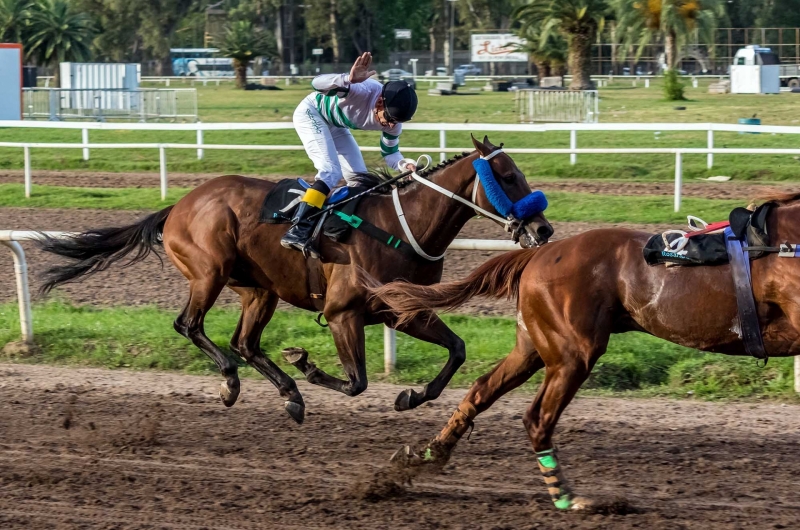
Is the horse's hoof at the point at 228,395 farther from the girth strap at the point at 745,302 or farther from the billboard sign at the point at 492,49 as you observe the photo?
the billboard sign at the point at 492,49

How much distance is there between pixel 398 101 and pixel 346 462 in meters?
1.97

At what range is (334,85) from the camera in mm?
5953

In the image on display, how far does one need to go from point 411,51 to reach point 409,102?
63.5 metres

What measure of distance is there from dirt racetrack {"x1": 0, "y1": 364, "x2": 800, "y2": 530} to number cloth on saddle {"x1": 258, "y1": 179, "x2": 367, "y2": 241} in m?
1.08

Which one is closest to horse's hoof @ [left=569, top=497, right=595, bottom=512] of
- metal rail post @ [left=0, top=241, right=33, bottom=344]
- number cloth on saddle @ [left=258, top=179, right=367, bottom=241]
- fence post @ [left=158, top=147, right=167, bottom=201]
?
number cloth on saddle @ [left=258, top=179, right=367, bottom=241]

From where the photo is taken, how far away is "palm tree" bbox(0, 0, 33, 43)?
40.4m

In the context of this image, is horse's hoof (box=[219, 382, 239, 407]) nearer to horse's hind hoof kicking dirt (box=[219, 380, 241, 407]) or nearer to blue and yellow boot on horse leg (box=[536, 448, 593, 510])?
horse's hind hoof kicking dirt (box=[219, 380, 241, 407])

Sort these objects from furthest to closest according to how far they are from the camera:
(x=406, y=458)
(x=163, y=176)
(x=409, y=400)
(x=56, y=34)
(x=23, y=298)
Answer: (x=56, y=34) < (x=163, y=176) < (x=23, y=298) < (x=409, y=400) < (x=406, y=458)

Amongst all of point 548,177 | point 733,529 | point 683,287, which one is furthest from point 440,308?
point 548,177

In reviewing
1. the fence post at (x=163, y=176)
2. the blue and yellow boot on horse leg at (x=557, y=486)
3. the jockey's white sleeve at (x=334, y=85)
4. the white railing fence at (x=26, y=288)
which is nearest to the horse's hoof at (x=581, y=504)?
the blue and yellow boot on horse leg at (x=557, y=486)

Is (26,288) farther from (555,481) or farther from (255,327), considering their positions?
(555,481)

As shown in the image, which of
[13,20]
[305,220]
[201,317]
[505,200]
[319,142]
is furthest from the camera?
[13,20]

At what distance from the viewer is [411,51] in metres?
68.1

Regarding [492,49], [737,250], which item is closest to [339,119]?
[737,250]
